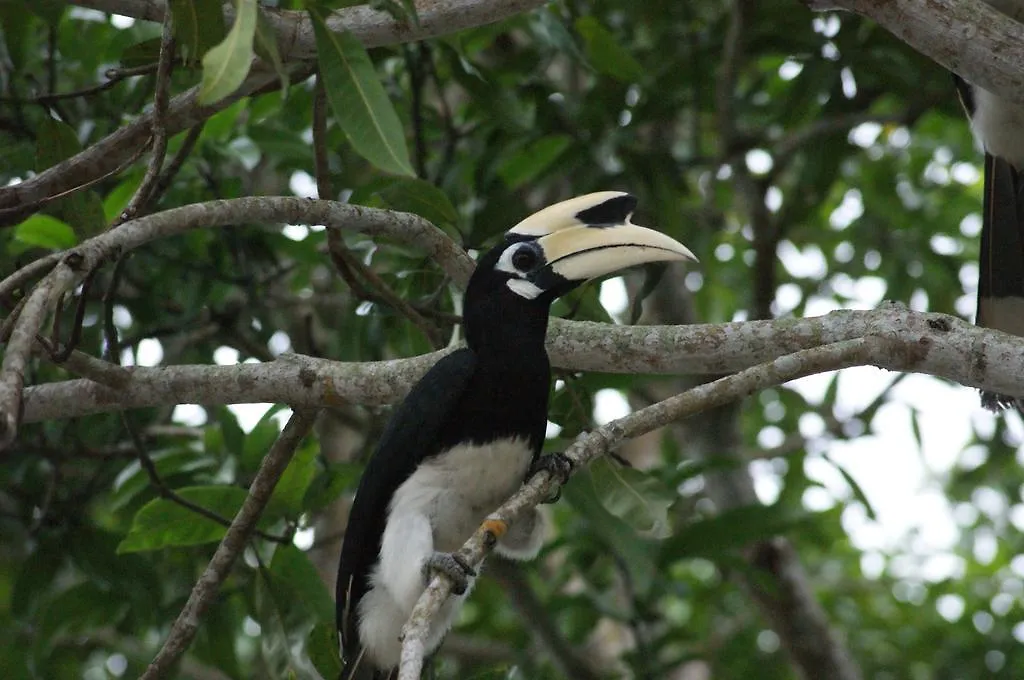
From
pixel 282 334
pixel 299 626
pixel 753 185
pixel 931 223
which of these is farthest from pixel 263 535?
pixel 931 223

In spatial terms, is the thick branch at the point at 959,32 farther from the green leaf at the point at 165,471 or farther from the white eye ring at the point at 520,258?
the green leaf at the point at 165,471

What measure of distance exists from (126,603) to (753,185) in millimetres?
2826

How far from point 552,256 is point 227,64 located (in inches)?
45.8

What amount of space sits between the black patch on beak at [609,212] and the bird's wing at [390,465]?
0.40 meters

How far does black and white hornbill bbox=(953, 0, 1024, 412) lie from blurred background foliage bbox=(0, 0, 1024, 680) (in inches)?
16.9

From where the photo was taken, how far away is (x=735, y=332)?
2395 millimetres

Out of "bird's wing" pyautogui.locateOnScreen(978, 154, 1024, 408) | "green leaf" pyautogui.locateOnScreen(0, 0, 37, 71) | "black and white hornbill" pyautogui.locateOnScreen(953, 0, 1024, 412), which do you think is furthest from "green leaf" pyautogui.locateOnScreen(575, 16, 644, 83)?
"green leaf" pyautogui.locateOnScreen(0, 0, 37, 71)

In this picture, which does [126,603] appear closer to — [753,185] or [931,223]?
[753,185]

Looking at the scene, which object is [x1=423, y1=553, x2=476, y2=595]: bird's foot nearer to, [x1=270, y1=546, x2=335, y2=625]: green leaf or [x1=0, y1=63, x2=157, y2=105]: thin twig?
[x1=270, y1=546, x2=335, y2=625]: green leaf

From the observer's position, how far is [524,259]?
8.73ft

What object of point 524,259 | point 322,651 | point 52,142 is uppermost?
point 52,142

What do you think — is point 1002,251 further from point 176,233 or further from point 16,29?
point 16,29

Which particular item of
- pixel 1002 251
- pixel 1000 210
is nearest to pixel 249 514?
pixel 1002 251

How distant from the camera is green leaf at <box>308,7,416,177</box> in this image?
1822mm
